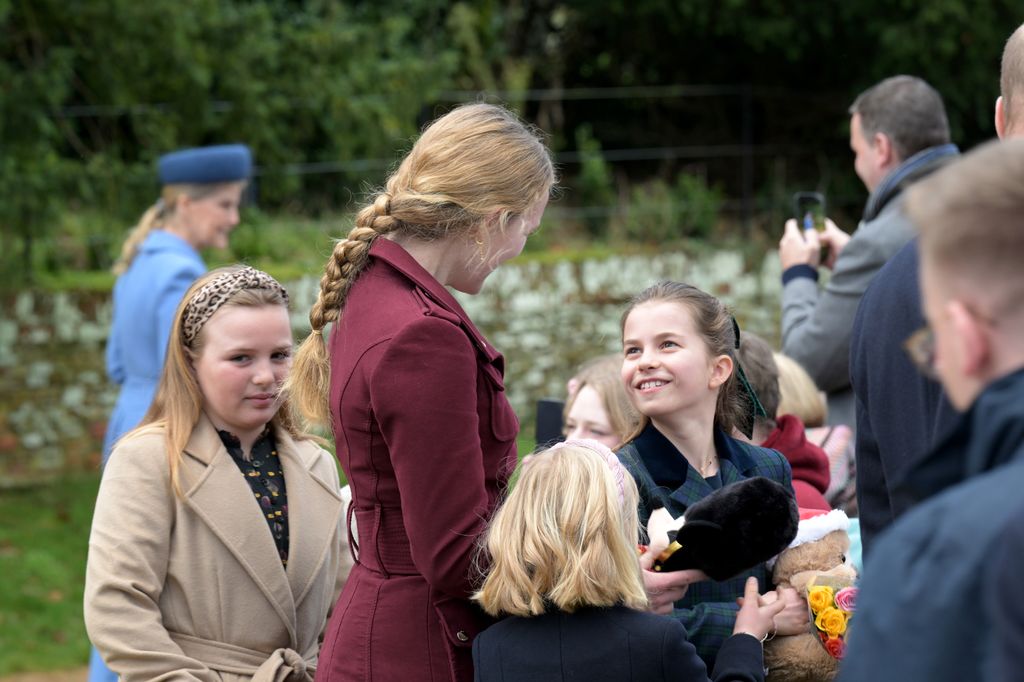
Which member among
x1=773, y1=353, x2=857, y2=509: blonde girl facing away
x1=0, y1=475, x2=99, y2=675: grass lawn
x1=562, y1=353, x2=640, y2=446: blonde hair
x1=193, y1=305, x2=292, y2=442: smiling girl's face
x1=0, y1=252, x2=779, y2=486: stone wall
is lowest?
x1=0, y1=475, x2=99, y2=675: grass lawn

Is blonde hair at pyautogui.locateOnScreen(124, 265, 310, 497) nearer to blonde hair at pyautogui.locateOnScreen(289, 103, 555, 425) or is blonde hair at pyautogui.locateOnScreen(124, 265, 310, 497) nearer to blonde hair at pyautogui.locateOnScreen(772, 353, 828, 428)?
blonde hair at pyautogui.locateOnScreen(289, 103, 555, 425)

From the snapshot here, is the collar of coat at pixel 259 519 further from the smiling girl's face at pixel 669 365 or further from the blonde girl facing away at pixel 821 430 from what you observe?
the blonde girl facing away at pixel 821 430

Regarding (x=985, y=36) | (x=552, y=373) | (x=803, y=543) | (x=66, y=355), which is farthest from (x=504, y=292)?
(x=803, y=543)

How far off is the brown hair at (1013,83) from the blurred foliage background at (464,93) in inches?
184

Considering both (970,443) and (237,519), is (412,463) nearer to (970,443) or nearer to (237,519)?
(237,519)

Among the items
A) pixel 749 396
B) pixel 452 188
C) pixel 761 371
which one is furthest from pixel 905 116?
pixel 452 188

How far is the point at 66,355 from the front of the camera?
819cm

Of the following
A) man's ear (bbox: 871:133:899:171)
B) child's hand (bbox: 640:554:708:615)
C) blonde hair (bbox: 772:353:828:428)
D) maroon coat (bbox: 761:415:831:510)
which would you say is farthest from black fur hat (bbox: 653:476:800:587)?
man's ear (bbox: 871:133:899:171)

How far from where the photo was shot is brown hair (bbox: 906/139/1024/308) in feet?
4.85

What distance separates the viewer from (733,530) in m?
2.58

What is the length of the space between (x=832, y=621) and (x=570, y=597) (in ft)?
2.00

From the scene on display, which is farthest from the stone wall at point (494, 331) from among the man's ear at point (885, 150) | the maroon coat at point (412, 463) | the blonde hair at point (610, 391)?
the maroon coat at point (412, 463)

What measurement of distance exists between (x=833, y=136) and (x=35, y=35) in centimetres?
795

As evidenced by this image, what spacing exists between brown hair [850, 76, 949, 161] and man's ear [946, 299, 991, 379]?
3.18 metres
